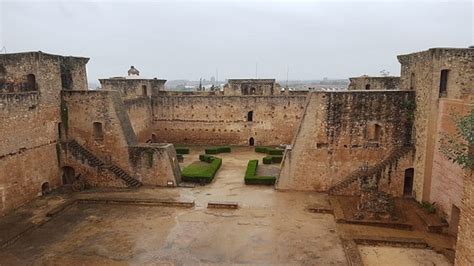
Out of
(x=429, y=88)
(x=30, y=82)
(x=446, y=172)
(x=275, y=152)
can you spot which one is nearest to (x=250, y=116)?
(x=275, y=152)

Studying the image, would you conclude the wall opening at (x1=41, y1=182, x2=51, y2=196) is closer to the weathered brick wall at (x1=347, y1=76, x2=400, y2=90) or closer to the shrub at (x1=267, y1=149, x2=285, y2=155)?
the shrub at (x1=267, y1=149, x2=285, y2=155)

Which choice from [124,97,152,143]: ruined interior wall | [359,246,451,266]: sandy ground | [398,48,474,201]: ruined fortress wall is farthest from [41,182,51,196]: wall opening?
[398,48,474,201]: ruined fortress wall

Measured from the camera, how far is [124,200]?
16922 millimetres

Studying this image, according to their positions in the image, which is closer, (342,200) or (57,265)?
(57,265)

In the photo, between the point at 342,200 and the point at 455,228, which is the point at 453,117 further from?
the point at 342,200

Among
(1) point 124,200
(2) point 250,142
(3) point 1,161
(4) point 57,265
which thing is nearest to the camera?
(4) point 57,265

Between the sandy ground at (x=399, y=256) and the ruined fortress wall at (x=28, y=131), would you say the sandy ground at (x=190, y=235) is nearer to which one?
the sandy ground at (x=399, y=256)

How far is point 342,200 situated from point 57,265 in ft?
40.7

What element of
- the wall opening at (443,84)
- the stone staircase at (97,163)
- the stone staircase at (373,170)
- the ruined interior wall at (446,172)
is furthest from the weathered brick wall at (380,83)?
the stone staircase at (97,163)

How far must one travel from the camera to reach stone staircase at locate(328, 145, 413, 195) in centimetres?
1717

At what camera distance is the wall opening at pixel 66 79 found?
20.0 meters

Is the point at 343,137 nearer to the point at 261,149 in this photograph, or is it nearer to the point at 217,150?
the point at 261,149

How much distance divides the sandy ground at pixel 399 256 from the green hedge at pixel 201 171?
9.70 m

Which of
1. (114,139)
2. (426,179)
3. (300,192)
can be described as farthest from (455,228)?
(114,139)
